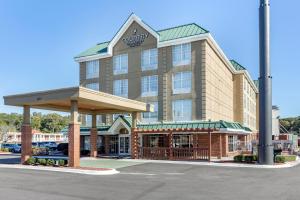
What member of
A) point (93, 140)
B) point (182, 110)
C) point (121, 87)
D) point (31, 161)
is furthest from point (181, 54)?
point (31, 161)

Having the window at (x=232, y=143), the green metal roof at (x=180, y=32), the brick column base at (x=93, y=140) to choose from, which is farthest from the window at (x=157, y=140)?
the green metal roof at (x=180, y=32)


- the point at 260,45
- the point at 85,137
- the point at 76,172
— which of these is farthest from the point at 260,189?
the point at 85,137

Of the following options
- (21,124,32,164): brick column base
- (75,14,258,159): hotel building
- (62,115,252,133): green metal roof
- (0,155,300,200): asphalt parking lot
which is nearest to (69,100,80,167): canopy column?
(21,124,32,164): brick column base

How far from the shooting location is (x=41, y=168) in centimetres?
2389

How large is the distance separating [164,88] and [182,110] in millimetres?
3132

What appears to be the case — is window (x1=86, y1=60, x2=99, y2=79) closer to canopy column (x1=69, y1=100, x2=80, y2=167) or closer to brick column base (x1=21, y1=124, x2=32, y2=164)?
brick column base (x1=21, y1=124, x2=32, y2=164)

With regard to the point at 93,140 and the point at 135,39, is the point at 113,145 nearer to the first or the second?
the point at 93,140

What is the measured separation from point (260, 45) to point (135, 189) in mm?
Result: 18593

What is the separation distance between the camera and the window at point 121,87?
39819 millimetres

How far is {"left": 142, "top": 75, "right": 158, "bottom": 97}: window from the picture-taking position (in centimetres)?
3775

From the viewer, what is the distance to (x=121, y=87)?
40.2 meters

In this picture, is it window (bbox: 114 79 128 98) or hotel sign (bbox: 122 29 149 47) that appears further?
window (bbox: 114 79 128 98)

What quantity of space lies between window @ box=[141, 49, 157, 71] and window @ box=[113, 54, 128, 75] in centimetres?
239

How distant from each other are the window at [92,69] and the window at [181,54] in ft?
35.1
